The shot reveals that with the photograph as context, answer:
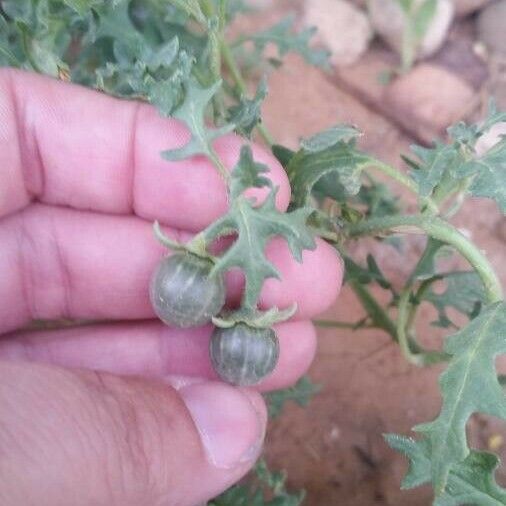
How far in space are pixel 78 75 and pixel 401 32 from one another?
1.65 m

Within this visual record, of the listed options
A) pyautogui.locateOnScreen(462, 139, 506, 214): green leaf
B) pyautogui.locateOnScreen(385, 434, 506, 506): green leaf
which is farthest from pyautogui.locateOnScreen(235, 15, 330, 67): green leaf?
pyautogui.locateOnScreen(385, 434, 506, 506): green leaf

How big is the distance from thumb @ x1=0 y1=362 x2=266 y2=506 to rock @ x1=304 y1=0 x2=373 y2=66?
2.10 m

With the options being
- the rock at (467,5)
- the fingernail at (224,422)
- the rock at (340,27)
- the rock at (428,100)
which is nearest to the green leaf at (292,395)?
the fingernail at (224,422)

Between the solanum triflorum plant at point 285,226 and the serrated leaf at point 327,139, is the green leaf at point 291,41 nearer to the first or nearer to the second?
the solanum triflorum plant at point 285,226

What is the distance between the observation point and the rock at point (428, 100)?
3335 millimetres

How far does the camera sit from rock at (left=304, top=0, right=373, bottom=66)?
138 inches

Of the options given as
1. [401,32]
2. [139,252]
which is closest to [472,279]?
[139,252]

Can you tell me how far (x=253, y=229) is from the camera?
58.7 inches

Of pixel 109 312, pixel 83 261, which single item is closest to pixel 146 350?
pixel 109 312

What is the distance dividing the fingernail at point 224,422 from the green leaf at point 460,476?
266 millimetres

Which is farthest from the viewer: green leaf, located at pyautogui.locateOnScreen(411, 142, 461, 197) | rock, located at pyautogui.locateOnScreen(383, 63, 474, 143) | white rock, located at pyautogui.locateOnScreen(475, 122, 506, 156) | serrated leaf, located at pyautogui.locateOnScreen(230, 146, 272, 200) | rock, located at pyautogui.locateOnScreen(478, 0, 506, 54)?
rock, located at pyautogui.locateOnScreen(478, 0, 506, 54)

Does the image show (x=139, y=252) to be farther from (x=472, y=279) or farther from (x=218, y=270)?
(x=472, y=279)

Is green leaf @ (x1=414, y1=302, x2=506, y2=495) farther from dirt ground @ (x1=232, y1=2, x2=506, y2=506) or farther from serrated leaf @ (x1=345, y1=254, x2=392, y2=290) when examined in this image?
dirt ground @ (x1=232, y1=2, x2=506, y2=506)

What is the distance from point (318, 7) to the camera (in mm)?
3596
